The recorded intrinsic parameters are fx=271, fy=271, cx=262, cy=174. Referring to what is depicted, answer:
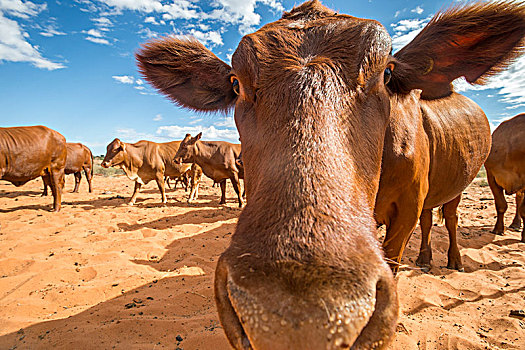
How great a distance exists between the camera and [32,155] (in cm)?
885

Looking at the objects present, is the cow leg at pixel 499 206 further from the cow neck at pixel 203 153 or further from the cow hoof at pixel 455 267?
the cow neck at pixel 203 153

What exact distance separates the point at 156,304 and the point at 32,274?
86.7 inches

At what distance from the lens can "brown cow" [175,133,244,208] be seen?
43.3 feet

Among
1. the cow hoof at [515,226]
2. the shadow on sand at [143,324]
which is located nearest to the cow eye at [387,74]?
the shadow on sand at [143,324]

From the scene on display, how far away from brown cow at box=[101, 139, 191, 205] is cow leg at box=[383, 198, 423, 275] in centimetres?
1042

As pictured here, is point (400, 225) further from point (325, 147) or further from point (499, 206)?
point (499, 206)

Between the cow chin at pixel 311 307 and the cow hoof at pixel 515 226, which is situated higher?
the cow chin at pixel 311 307

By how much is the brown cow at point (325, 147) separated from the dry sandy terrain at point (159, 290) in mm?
972

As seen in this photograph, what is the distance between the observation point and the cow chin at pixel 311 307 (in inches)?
33.9

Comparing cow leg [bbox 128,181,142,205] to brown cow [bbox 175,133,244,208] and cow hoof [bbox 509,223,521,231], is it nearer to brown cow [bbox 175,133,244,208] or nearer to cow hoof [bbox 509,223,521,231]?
brown cow [bbox 175,133,244,208]

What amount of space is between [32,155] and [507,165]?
47.4ft

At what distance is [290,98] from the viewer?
1562 millimetres

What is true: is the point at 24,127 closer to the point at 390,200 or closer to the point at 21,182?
the point at 21,182

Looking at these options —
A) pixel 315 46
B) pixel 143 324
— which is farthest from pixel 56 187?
pixel 315 46
